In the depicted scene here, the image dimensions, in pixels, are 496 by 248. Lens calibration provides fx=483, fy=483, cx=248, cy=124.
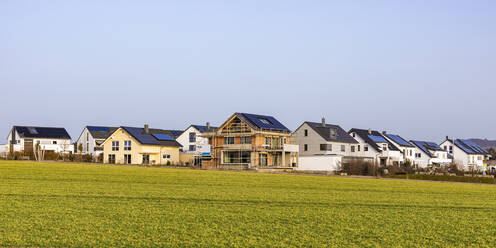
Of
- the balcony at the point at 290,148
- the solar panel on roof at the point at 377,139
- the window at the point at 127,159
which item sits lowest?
the window at the point at 127,159

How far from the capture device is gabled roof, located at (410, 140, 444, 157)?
268 feet

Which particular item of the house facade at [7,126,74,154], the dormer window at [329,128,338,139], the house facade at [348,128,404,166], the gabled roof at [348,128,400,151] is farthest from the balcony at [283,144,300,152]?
the house facade at [7,126,74,154]

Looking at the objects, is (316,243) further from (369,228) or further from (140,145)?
(140,145)

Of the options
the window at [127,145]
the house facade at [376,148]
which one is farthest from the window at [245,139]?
the house facade at [376,148]

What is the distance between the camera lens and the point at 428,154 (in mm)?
81000

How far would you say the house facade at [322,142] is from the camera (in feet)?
194

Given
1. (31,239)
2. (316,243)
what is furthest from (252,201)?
(31,239)

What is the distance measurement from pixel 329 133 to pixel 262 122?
10572mm

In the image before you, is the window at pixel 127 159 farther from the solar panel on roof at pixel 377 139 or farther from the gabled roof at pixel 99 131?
the solar panel on roof at pixel 377 139

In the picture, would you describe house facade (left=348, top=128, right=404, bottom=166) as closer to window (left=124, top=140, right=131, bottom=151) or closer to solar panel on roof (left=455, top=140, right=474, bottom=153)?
solar panel on roof (left=455, top=140, right=474, bottom=153)

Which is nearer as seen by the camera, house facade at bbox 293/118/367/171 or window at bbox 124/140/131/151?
house facade at bbox 293/118/367/171

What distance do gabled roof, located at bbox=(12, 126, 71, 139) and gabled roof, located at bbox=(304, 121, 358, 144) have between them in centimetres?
4710

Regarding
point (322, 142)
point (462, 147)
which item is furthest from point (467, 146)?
point (322, 142)

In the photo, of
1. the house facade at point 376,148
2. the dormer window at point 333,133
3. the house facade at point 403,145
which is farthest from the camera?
the house facade at point 403,145
